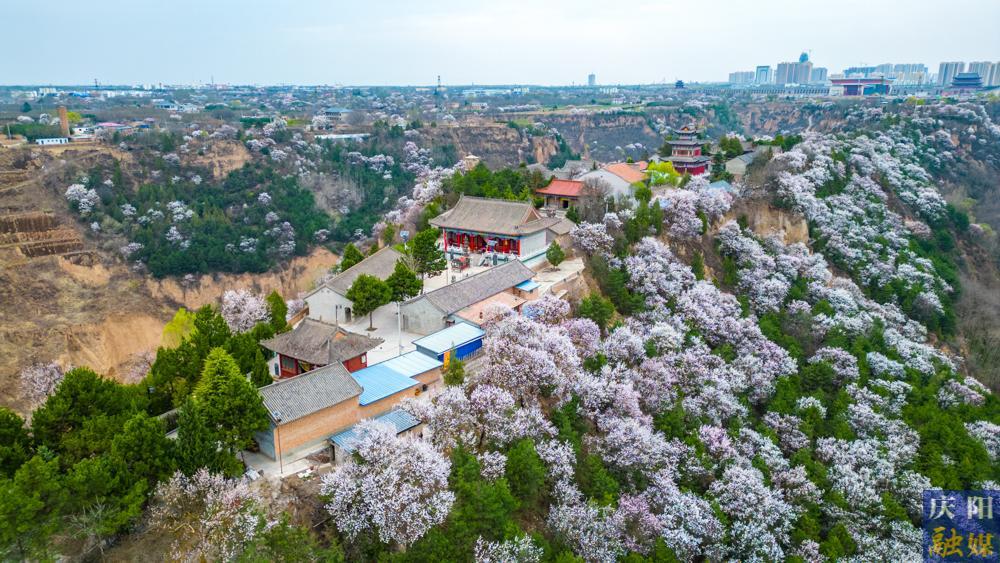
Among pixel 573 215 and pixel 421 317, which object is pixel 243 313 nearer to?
pixel 421 317

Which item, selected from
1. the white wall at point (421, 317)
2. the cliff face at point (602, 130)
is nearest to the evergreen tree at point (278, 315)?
the white wall at point (421, 317)

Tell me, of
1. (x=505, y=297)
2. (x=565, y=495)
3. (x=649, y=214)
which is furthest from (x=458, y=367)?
(x=649, y=214)

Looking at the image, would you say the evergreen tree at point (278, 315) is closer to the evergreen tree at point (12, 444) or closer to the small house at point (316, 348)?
the small house at point (316, 348)

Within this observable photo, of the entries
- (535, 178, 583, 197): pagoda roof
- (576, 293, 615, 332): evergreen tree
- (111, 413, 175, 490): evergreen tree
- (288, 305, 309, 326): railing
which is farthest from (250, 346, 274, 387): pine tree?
(535, 178, 583, 197): pagoda roof

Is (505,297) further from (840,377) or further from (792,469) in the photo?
(840,377)

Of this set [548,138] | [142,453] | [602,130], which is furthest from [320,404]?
[602,130]
